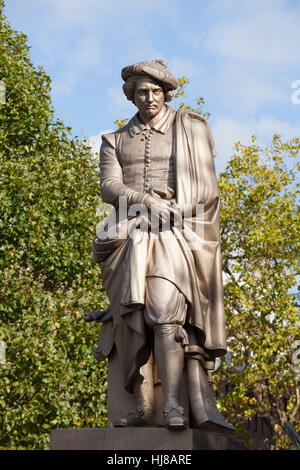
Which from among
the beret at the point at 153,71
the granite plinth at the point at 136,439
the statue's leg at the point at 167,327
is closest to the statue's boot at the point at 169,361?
the statue's leg at the point at 167,327

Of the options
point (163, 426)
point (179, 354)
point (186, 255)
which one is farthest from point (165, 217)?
point (163, 426)

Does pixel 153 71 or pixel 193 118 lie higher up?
pixel 153 71

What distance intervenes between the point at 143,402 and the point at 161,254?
3.79 feet

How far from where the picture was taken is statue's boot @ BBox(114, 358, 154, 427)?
5.66m

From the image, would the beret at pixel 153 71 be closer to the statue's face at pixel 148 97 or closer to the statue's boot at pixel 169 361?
the statue's face at pixel 148 97

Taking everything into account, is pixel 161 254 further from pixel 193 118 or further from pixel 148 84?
pixel 148 84

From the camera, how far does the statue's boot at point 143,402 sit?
5.66 m

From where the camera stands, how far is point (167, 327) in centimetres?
569

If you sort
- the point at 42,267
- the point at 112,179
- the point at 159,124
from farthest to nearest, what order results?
1. the point at 42,267
2. the point at 159,124
3. the point at 112,179

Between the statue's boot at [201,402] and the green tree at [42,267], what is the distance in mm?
8550

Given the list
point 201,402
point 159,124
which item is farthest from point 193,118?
point 201,402

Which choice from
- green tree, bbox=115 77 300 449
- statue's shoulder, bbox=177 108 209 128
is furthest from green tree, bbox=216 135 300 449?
statue's shoulder, bbox=177 108 209 128

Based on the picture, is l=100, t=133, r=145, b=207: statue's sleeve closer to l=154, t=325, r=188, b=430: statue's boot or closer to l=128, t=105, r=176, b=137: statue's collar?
l=128, t=105, r=176, b=137: statue's collar
